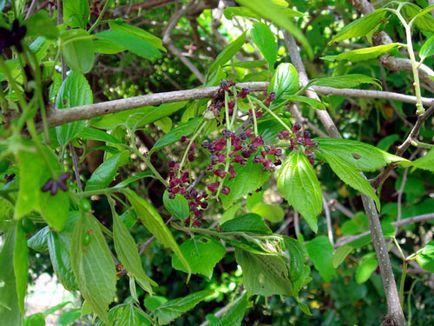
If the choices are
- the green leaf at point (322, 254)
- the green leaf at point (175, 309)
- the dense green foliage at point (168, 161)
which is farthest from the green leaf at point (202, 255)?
the green leaf at point (322, 254)

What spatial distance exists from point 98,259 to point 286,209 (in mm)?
1665

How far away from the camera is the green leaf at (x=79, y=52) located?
456 millimetres

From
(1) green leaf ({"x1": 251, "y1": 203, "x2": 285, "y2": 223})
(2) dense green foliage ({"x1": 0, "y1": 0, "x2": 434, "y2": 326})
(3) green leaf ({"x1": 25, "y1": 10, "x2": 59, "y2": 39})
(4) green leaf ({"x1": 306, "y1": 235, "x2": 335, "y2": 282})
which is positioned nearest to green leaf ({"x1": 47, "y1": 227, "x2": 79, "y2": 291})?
(2) dense green foliage ({"x1": 0, "y1": 0, "x2": 434, "y2": 326})

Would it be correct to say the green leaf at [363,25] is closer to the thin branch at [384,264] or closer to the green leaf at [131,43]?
the thin branch at [384,264]

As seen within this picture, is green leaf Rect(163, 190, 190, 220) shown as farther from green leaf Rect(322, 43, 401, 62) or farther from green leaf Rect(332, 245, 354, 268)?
green leaf Rect(332, 245, 354, 268)

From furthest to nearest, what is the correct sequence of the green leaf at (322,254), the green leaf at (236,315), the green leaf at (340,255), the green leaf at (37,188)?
the green leaf at (340,255) → the green leaf at (322,254) → the green leaf at (236,315) → the green leaf at (37,188)

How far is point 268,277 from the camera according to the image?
0.66m

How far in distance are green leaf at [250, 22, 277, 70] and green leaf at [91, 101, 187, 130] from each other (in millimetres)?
151

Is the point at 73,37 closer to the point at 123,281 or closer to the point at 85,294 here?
the point at 85,294

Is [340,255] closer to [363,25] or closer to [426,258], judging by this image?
[426,258]

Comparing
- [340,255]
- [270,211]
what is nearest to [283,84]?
[340,255]

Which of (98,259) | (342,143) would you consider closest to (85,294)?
(98,259)

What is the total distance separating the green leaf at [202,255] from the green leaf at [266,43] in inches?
9.1

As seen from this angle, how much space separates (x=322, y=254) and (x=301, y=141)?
0.69 meters
